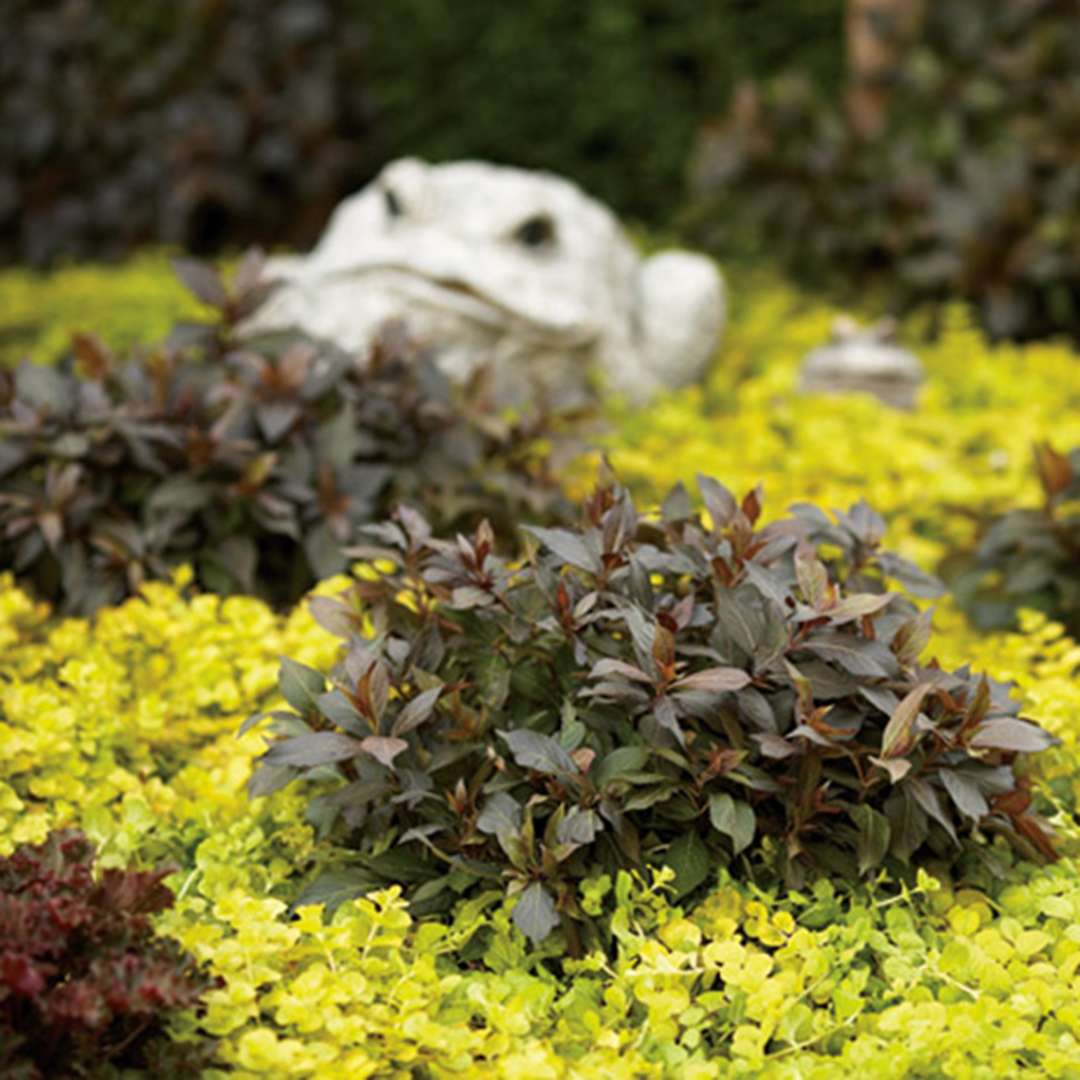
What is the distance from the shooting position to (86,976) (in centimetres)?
159

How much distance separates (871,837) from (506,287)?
7.29ft

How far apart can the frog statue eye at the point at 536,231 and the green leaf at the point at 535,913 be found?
2516 mm

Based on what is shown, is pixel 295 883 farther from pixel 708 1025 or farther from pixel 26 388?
pixel 26 388

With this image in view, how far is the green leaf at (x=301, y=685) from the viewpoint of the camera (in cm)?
209

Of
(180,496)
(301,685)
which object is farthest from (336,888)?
(180,496)

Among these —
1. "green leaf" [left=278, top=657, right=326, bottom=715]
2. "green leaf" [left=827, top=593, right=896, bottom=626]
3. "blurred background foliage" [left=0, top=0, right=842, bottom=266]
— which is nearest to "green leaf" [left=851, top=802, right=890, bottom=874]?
"green leaf" [left=827, top=593, right=896, bottom=626]

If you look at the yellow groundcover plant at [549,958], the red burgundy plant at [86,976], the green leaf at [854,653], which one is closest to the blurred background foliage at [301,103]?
the yellow groundcover plant at [549,958]

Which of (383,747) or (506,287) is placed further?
(506,287)

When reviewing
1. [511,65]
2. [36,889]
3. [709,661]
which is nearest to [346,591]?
[709,661]

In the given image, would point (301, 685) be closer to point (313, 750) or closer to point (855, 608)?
point (313, 750)

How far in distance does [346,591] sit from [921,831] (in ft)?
3.34

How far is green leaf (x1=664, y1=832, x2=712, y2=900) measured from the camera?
1.97 meters

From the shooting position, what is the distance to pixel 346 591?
2.38m

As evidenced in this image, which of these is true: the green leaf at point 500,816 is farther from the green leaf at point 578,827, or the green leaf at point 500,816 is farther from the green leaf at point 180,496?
the green leaf at point 180,496
